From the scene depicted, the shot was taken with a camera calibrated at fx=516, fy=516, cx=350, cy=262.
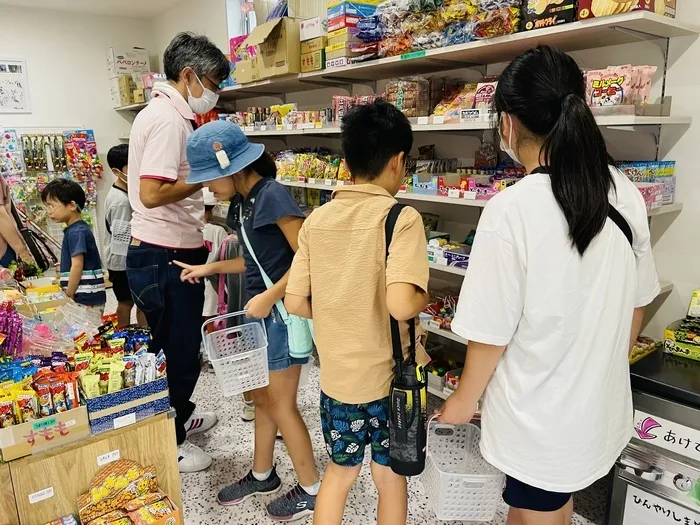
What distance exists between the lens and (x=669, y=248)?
7.66 feet

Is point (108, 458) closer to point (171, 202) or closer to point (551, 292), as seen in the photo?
point (171, 202)

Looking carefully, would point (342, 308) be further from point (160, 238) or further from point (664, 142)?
point (664, 142)

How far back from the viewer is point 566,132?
1142mm

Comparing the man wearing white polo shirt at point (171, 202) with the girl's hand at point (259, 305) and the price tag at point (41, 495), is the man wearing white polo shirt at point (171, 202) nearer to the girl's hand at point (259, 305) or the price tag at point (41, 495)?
Answer: the girl's hand at point (259, 305)

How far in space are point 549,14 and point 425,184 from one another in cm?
96

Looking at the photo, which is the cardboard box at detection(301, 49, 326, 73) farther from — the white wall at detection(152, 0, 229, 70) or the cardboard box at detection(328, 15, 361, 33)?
the white wall at detection(152, 0, 229, 70)

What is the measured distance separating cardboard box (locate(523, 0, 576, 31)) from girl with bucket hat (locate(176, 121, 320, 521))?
4.00 ft

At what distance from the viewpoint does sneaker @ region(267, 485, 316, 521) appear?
2244 millimetres

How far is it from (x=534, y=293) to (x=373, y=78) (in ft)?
8.85

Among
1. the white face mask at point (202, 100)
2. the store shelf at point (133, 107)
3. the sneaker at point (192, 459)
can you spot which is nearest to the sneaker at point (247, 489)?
the sneaker at point (192, 459)

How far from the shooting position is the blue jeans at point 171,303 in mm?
2393

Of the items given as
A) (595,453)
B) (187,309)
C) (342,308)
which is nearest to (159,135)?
(187,309)

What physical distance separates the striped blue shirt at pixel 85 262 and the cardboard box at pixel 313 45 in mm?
A: 1896

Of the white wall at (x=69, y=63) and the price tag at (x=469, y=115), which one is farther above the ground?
the white wall at (x=69, y=63)
